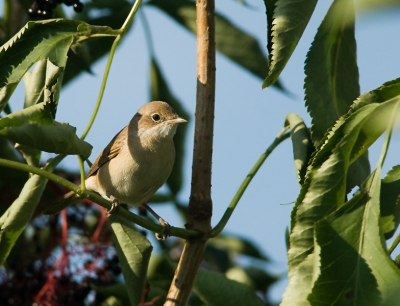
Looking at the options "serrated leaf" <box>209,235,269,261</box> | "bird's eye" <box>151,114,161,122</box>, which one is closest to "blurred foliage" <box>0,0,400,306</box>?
"serrated leaf" <box>209,235,269,261</box>

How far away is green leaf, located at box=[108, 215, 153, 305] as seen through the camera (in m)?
2.74

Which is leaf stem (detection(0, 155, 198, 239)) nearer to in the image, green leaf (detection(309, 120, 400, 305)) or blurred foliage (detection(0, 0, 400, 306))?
blurred foliage (detection(0, 0, 400, 306))

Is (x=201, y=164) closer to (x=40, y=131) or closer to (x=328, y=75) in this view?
(x=328, y=75)

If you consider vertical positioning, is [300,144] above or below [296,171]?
above

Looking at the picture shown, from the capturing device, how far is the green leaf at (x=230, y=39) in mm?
3732

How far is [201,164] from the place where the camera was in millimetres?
2676

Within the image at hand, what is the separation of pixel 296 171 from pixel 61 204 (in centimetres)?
182

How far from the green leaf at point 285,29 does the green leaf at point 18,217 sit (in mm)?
1207

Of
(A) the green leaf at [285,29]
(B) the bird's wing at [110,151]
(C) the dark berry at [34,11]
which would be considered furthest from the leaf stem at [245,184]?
(B) the bird's wing at [110,151]

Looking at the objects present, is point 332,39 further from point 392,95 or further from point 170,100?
point 170,100

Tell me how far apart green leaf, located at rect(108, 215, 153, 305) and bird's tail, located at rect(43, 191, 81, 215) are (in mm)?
860

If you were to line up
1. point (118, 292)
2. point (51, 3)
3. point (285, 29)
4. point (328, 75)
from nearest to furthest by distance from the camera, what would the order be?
1. point (285, 29)
2. point (328, 75)
3. point (118, 292)
4. point (51, 3)

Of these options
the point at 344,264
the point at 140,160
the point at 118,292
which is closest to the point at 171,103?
the point at 140,160

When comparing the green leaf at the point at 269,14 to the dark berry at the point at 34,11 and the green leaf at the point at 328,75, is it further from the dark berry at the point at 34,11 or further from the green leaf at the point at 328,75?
the dark berry at the point at 34,11
